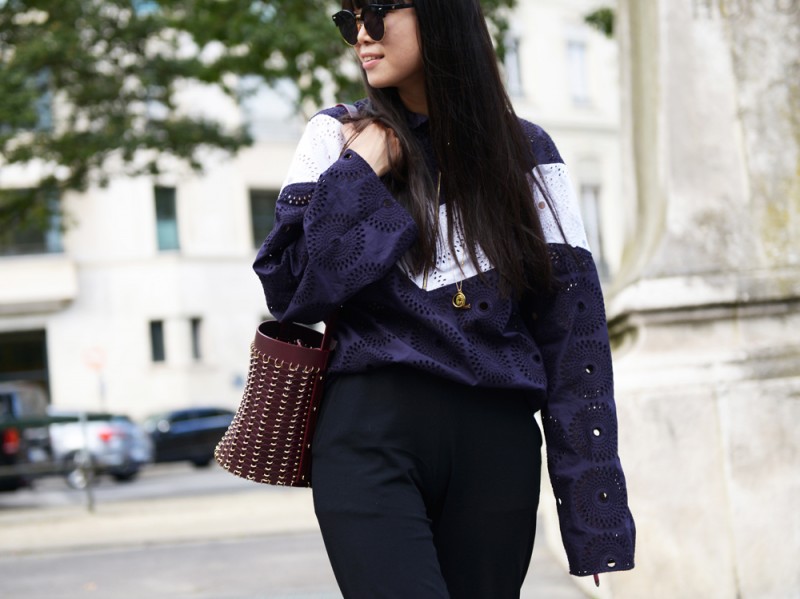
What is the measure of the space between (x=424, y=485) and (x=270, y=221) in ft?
126

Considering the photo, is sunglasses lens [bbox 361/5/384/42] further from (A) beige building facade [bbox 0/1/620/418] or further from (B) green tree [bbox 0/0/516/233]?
(A) beige building facade [bbox 0/1/620/418]

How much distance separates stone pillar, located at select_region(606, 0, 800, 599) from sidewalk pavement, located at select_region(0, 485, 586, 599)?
38.1 inches

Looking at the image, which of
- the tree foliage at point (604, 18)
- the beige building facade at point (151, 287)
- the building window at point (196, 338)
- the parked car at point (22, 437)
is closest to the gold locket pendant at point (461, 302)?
the tree foliage at point (604, 18)

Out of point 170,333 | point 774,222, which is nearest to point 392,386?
point 774,222

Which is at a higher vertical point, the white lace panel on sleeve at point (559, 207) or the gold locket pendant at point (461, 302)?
the white lace panel on sleeve at point (559, 207)

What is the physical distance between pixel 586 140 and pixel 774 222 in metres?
39.4

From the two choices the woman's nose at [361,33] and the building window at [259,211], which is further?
the building window at [259,211]

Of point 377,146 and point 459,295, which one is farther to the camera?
point 377,146

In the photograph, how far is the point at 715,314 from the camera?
19.7ft

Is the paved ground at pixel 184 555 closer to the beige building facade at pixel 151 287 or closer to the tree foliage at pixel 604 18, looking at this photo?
the tree foliage at pixel 604 18

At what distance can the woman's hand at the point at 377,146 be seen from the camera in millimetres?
2809

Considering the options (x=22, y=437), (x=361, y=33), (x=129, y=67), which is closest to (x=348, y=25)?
(x=361, y=33)

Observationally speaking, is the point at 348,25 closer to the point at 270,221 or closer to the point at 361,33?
the point at 361,33

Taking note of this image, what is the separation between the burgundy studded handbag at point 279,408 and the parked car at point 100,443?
22383 mm
